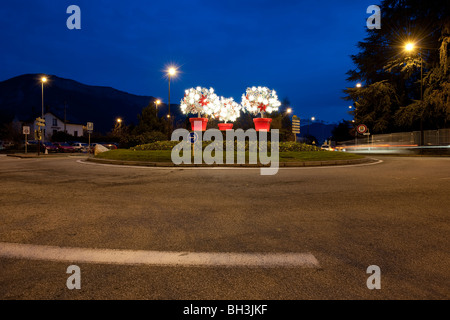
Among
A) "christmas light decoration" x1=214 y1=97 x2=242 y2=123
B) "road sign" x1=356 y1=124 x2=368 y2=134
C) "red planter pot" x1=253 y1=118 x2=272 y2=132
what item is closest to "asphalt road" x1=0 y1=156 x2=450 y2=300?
"red planter pot" x1=253 y1=118 x2=272 y2=132

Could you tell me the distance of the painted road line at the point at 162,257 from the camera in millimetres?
3049

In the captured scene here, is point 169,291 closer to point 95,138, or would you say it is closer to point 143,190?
point 143,190

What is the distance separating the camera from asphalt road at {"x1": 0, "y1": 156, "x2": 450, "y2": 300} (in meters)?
2.55

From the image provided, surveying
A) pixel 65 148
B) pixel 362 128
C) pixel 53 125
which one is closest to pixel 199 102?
pixel 362 128

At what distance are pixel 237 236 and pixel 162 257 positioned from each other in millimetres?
1104

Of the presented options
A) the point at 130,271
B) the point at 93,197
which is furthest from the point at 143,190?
the point at 130,271

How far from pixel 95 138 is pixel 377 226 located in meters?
66.8

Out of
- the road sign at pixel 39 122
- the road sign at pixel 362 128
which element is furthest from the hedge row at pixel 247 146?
the road sign at pixel 362 128

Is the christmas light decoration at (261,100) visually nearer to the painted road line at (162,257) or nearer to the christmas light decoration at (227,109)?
the christmas light decoration at (227,109)

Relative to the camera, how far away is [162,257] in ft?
10.5

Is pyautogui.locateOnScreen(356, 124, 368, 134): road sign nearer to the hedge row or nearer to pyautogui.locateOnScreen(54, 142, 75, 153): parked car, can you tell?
the hedge row

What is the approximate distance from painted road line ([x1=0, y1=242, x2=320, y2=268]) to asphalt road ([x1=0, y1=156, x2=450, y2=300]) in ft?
0.30

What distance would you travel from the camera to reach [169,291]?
2.50 meters

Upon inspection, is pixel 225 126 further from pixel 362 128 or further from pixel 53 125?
pixel 53 125
